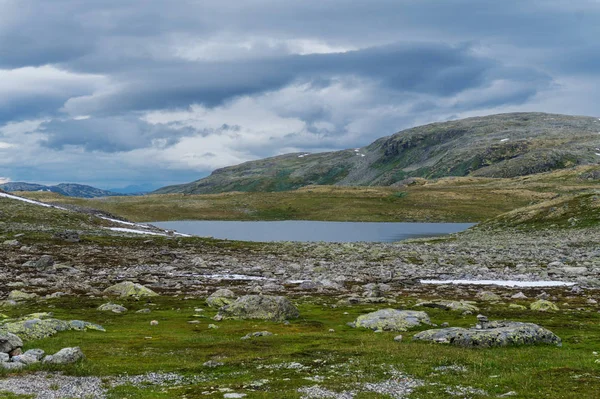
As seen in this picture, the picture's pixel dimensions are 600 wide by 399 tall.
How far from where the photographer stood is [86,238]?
89125 millimetres

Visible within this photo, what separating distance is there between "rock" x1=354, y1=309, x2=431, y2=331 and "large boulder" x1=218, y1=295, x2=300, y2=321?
16.6 feet

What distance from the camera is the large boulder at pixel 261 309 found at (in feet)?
114

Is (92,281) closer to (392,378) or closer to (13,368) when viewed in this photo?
(13,368)

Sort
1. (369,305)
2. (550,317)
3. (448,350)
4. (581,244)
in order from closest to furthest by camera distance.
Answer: (448,350)
(550,317)
(369,305)
(581,244)

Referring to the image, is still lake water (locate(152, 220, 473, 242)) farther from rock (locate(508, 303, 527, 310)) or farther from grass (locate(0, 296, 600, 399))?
grass (locate(0, 296, 600, 399))

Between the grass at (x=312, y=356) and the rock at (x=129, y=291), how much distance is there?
29.9 ft

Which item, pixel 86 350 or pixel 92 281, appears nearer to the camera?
pixel 86 350

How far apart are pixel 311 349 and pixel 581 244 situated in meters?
68.5

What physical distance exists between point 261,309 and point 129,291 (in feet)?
49.3

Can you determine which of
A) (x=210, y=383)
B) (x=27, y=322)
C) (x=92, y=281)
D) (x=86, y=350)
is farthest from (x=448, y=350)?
(x=92, y=281)

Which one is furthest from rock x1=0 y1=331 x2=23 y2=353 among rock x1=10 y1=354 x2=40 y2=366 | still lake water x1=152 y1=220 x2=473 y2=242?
still lake water x1=152 y1=220 x2=473 y2=242

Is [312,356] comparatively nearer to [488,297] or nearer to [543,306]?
[543,306]

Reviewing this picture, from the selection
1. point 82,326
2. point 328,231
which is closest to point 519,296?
point 82,326

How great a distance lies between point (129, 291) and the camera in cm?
4459
